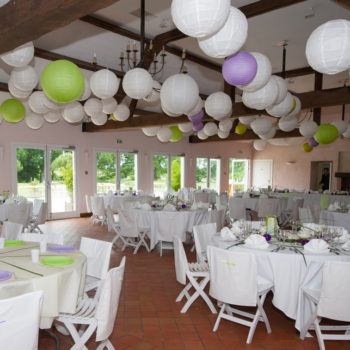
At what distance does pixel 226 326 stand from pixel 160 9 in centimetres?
402

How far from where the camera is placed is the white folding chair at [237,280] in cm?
295

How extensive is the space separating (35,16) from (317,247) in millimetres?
3195

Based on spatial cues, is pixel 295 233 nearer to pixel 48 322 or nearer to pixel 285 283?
pixel 285 283

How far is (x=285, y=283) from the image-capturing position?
319 centimetres

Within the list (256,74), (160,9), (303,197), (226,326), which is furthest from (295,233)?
(303,197)

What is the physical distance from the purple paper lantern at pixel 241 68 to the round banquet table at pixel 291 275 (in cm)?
171

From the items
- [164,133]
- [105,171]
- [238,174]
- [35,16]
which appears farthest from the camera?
[238,174]

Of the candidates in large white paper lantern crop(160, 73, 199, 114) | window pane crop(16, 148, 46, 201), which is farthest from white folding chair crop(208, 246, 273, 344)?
window pane crop(16, 148, 46, 201)

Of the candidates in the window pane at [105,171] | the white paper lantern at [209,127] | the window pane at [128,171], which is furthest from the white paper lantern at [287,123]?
the window pane at [128,171]

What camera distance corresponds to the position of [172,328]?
3.36 meters

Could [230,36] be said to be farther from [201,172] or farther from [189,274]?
[201,172]

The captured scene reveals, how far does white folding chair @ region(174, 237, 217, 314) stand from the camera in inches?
140

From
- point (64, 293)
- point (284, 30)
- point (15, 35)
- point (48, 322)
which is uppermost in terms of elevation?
point (284, 30)

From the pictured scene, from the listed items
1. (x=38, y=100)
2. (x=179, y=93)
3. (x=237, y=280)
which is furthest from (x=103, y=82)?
(x=237, y=280)
